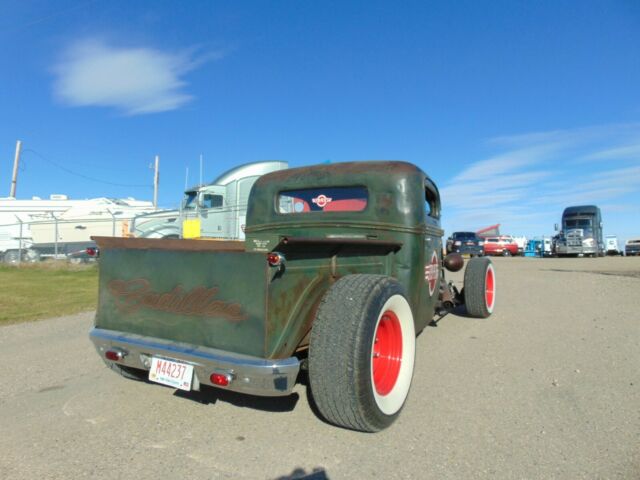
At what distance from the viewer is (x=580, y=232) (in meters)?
26.5

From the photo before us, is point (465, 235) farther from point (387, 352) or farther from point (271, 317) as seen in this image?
point (271, 317)

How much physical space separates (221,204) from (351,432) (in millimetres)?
11202

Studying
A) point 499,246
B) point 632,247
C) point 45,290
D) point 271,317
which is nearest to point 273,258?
point 271,317

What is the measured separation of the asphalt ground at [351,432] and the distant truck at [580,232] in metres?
25.3

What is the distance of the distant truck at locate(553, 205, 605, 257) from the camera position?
1040 inches

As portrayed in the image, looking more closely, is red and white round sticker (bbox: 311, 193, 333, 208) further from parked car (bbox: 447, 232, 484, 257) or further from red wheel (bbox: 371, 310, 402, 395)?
parked car (bbox: 447, 232, 484, 257)

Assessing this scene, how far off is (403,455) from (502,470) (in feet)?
1.67

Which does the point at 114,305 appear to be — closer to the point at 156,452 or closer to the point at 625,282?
the point at 156,452

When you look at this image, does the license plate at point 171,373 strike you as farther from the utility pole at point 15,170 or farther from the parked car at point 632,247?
the parked car at point 632,247

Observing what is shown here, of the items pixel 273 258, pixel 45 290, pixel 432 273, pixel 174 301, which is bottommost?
pixel 45 290

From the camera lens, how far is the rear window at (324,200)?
12.8ft

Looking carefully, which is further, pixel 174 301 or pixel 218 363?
pixel 174 301

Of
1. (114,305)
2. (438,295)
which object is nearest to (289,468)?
(114,305)

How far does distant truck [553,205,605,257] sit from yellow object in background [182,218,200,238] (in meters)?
23.4
